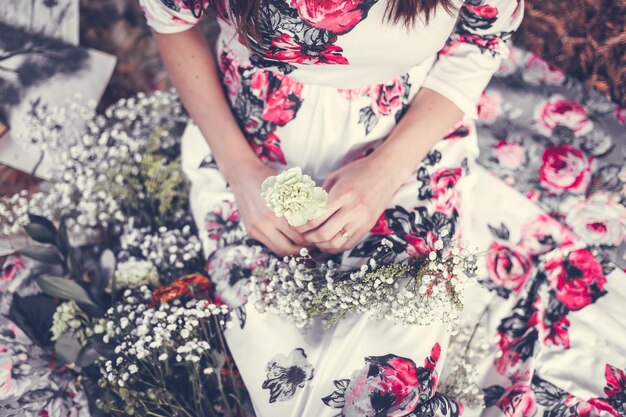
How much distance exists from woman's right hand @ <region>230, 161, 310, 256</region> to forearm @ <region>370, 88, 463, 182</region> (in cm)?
28

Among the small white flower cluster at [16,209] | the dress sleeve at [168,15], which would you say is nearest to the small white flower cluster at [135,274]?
the small white flower cluster at [16,209]

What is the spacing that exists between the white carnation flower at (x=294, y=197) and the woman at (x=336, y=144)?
19 centimetres

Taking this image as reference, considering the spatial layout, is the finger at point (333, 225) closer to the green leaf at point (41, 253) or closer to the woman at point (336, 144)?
the woman at point (336, 144)

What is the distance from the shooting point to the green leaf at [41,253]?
1.45 m

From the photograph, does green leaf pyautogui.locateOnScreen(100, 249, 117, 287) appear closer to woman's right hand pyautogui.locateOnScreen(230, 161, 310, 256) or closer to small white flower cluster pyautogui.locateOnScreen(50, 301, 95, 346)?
small white flower cluster pyautogui.locateOnScreen(50, 301, 95, 346)

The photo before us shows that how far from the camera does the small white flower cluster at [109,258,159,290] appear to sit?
145cm

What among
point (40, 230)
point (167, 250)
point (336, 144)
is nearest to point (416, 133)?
point (336, 144)

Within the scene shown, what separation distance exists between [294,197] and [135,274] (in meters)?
0.73

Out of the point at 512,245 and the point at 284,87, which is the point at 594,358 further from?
the point at 284,87

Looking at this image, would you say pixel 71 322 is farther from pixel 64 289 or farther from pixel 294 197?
pixel 294 197

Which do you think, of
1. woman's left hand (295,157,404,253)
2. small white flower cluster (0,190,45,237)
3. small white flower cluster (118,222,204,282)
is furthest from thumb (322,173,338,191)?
small white flower cluster (0,190,45,237)

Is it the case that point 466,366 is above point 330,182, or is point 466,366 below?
below

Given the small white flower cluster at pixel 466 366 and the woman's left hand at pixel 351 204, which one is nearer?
the woman's left hand at pixel 351 204

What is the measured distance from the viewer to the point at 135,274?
145 centimetres
